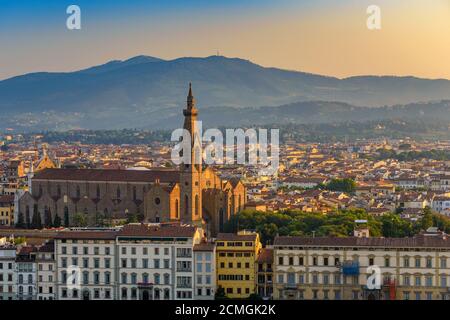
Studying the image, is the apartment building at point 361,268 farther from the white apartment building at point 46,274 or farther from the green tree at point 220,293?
the white apartment building at point 46,274

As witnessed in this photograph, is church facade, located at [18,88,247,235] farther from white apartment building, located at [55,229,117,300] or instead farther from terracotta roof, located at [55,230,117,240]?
white apartment building, located at [55,229,117,300]

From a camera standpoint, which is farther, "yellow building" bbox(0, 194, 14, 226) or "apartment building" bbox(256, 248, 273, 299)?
"yellow building" bbox(0, 194, 14, 226)

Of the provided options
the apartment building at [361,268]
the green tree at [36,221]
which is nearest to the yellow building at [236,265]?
the apartment building at [361,268]

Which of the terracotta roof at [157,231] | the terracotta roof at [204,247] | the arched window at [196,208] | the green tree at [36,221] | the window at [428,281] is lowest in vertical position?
the green tree at [36,221]

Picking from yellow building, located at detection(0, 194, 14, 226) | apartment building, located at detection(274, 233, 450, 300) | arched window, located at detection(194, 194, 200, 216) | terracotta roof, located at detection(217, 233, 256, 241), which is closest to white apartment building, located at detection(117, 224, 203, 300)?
terracotta roof, located at detection(217, 233, 256, 241)

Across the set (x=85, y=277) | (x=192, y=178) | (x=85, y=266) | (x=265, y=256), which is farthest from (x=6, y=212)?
(x=265, y=256)
